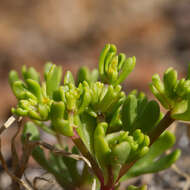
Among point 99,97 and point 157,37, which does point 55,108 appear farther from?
point 157,37

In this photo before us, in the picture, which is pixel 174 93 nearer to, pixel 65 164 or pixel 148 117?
pixel 148 117

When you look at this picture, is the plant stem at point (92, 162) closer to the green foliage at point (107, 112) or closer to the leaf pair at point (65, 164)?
the green foliage at point (107, 112)

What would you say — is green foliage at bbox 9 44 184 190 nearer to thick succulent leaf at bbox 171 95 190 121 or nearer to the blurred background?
thick succulent leaf at bbox 171 95 190 121

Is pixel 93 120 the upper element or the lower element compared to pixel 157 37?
upper

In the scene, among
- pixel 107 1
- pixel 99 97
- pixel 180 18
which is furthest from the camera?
pixel 107 1

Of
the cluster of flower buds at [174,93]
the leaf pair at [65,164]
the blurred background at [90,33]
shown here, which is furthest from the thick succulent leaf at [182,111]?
the blurred background at [90,33]

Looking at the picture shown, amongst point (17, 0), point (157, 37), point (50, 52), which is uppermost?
point (17, 0)

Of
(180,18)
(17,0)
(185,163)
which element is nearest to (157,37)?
(180,18)
